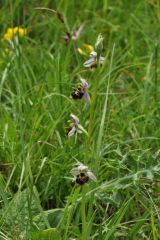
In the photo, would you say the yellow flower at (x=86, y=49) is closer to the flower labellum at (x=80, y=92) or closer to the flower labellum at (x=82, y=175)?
the flower labellum at (x=80, y=92)

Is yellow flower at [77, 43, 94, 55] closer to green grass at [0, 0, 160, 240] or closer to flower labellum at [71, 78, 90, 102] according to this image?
green grass at [0, 0, 160, 240]

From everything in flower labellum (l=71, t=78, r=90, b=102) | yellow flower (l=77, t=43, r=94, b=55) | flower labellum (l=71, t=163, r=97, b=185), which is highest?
flower labellum (l=71, t=78, r=90, b=102)

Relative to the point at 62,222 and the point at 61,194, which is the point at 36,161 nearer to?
the point at 61,194

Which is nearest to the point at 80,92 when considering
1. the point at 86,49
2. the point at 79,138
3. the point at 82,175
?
the point at 82,175

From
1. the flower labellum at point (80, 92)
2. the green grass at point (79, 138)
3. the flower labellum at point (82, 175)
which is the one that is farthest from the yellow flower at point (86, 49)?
the flower labellum at point (82, 175)

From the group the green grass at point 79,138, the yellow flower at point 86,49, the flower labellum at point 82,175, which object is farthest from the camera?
the yellow flower at point 86,49

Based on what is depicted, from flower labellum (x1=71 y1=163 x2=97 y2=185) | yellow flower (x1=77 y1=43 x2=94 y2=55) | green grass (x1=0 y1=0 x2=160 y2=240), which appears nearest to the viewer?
flower labellum (x1=71 y1=163 x2=97 y2=185)

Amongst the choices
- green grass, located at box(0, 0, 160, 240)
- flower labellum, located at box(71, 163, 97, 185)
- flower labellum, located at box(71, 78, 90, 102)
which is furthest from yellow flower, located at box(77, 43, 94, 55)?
flower labellum, located at box(71, 163, 97, 185)

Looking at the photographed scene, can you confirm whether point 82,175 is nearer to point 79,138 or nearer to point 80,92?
point 80,92
